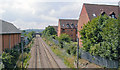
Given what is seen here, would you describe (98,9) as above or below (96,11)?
above

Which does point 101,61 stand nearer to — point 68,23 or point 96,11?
point 96,11

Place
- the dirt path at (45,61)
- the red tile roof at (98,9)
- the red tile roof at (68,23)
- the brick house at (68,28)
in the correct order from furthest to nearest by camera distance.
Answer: the red tile roof at (68,23), the brick house at (68,28), the red tile roof at (98,9), the dirt path at (45,61)

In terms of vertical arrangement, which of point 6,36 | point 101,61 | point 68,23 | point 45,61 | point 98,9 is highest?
point 98,9

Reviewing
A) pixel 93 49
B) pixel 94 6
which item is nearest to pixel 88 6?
pixel 94 6

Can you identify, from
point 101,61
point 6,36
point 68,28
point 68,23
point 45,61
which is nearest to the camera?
point 101,61

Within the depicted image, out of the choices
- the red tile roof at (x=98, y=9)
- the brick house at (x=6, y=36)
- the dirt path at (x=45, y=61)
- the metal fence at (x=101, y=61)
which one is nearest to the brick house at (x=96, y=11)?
the red tile roof at (x=98, y=9)

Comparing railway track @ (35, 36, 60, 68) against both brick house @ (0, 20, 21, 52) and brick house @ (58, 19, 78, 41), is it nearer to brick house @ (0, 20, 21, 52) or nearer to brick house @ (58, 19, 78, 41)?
brick house @ (0, 20, 21, 52)

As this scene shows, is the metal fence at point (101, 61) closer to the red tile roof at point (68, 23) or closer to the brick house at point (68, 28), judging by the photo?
the brick house at point (68, 28)

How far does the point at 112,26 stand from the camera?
10.2m

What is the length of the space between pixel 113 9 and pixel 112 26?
61.0ft

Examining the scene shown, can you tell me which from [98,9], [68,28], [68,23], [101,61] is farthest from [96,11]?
[68,23]

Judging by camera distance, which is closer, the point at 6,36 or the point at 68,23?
the point at 6,36

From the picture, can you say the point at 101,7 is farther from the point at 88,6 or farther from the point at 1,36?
the point at 1,36

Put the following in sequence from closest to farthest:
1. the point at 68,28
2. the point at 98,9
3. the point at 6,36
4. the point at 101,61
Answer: the point at 101,61 → the point at 6,36 → the point at 98,9 → the point at 68,28
